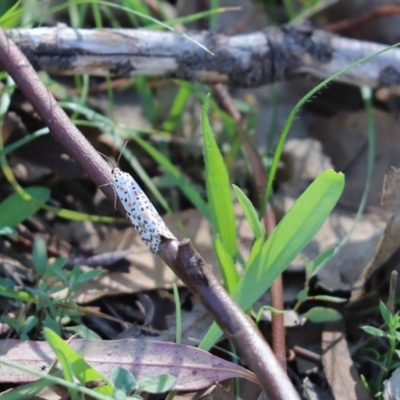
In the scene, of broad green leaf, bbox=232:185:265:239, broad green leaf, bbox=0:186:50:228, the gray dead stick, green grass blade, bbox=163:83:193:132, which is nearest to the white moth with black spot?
broad green leaf, bbox=232:185:265:239

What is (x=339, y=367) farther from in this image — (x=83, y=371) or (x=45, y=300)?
(x=45, y=300)

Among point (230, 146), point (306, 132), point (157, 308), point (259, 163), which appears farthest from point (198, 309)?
point (306, 132)

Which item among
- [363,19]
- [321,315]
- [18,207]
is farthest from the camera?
[363,19]

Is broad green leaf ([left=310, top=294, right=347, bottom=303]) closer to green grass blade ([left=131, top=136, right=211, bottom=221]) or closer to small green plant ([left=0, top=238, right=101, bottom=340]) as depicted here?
green grass blade ([left=131, top=136, right=211, bottom=221])

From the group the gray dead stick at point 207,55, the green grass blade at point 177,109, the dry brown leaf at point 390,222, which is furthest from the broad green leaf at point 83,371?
the green grass blade at point 177,109

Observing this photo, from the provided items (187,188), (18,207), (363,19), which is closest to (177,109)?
(187,188)

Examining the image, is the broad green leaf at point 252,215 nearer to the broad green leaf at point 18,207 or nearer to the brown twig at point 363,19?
the broad green leaf at point 18,207
